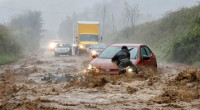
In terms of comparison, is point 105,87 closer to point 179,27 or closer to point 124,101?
point 124,101

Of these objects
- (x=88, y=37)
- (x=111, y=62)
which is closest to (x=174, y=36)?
(x=88, y=37)

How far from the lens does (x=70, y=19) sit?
370ft

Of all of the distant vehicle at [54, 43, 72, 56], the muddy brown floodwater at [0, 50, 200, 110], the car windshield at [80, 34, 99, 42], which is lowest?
the muddy brown floodwater at [0, 50, 200, 110]

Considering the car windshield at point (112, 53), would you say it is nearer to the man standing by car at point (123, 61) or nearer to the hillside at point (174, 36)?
the man standing by car at point (123, 61)

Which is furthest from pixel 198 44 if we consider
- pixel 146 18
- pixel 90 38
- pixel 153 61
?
pixel 146 18

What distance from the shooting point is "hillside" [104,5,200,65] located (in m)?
21.2

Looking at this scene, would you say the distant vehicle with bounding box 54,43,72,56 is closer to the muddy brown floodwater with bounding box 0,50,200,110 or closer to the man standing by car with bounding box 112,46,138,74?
the man standing by car with bounding box 112,46,138,74

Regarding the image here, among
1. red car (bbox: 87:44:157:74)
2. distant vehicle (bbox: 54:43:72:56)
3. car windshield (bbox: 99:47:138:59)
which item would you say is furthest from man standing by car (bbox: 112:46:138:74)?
distant vehicle (bbox: 54:43:72:56)

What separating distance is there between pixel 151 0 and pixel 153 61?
107 m

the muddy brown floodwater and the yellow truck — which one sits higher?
the yellow truck

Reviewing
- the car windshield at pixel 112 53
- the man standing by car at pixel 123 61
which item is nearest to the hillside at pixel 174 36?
the car windshield at pixel 112 53

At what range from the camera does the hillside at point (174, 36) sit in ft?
69.7

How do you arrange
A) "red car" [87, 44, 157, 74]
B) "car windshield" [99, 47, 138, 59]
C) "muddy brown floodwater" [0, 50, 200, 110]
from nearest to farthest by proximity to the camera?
"muddy brown floodwater" [0, 50, 200, 110], "red car" [87, 44, 157, 74], "car windshield" [99, 47, 138, 59]

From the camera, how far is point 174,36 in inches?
1137
